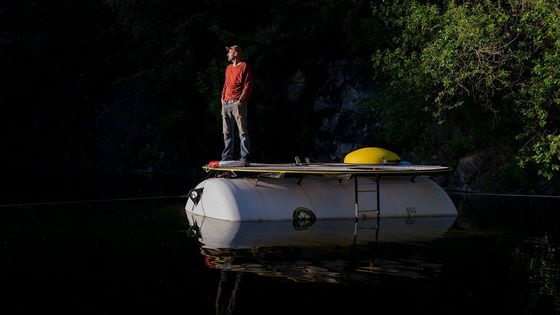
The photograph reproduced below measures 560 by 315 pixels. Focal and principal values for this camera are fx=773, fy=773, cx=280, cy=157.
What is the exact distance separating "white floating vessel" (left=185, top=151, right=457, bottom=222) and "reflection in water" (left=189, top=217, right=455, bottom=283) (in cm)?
33

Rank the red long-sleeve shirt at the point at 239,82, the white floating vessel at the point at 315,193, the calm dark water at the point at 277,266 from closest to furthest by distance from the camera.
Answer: the calm dark water at the point at 277,266, the white floating vessel at the point at 315,193, the red long-sleeve shirt at the point at 239,82

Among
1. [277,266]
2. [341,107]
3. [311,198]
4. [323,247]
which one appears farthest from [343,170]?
[341,107]

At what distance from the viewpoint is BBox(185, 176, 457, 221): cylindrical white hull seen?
59.6ft

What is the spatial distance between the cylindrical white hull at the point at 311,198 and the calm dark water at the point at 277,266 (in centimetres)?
58

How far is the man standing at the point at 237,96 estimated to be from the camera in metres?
18.9

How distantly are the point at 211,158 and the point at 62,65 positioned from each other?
11.8 m

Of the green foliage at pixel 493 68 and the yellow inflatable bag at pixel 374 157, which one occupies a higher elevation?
the green foliage at pixel 493 68

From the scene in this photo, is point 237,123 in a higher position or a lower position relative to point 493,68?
lower

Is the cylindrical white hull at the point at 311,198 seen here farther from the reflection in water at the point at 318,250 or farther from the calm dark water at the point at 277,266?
the calm dark water at the point at 277,266

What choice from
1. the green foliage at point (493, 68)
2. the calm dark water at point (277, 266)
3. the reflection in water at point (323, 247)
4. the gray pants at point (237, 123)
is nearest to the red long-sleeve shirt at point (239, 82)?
the gray pants at point (237, 123)

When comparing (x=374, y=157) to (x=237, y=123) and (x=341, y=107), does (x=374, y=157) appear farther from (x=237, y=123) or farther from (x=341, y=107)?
(x=341, y=107)

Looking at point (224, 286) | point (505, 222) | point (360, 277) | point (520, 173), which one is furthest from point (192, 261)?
point (520, 173)

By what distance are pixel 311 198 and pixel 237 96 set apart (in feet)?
10.2

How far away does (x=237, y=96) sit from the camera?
1909 centimetres
